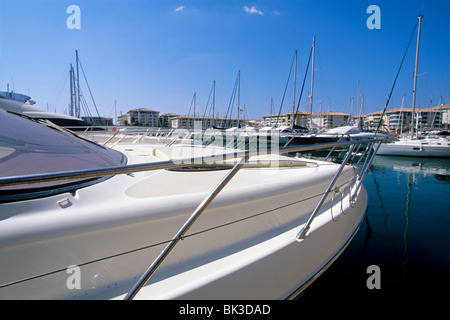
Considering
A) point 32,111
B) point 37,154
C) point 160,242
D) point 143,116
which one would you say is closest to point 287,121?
point 32,111

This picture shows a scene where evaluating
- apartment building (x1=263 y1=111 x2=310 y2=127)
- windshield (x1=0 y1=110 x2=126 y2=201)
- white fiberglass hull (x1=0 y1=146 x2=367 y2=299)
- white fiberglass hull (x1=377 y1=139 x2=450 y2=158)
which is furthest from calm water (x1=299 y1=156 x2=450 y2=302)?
apartment building (x1=263 y1=111 x2=310 y2=127)

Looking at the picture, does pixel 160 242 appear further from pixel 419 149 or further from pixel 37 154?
pixel 419 149

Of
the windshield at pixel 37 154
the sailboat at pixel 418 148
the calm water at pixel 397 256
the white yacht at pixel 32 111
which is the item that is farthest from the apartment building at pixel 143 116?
the windshield at pixel 37 154

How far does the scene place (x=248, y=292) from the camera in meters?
1.52

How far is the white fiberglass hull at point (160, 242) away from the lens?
1113 mm

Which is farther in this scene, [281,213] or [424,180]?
[424,180]

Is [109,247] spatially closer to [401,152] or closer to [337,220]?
[337,220]

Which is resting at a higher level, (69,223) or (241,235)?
(69,223)

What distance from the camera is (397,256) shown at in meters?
3.62

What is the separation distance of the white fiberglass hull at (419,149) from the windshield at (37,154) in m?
19.8

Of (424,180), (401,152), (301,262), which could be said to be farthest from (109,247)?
(401,152)
